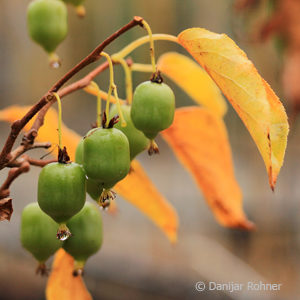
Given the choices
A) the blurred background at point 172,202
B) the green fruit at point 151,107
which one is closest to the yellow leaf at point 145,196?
the green fruit at point 151,107

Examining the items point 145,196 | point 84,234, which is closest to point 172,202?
point 145,196

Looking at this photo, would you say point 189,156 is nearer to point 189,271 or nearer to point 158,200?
point 158,200

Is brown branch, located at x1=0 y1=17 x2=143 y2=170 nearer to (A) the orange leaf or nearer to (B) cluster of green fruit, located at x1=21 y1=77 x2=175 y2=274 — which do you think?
(B) cluster of green fruit, located at x1=21 y1=77 x2=175 y2=274

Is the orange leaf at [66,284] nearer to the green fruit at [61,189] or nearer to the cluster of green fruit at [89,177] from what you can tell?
the cluster of green fruit at [89,177]

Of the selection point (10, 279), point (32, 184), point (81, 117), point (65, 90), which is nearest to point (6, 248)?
point (10, 279)

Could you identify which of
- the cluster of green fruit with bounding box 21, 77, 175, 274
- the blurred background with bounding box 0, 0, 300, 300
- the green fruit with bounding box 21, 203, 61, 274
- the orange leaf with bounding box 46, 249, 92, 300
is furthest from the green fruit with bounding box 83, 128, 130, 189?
Answer: the blurred background with bounding box 0, 0, 300, 300
